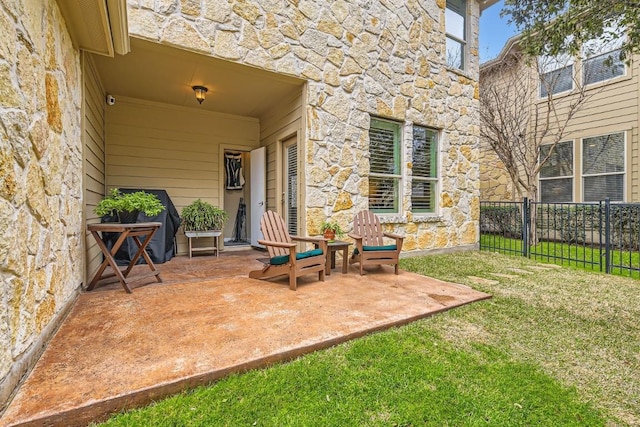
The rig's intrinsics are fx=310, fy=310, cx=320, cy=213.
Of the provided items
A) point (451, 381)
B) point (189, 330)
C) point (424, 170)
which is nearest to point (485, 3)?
point (424, 170)

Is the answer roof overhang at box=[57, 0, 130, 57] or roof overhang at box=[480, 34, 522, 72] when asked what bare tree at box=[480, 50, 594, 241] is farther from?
roof overhang at box=[57, 0, 130, 57]

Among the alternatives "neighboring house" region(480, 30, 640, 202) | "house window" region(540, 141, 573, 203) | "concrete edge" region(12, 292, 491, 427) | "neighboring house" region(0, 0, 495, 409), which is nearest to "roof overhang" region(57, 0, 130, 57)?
"neighboring house" region(0, 0, 495, 409)

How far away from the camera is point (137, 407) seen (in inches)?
57.1

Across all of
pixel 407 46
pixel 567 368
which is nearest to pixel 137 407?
pixel 567 368

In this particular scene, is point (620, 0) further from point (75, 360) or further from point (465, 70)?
point (465, 70)

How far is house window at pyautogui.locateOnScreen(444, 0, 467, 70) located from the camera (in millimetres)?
6184

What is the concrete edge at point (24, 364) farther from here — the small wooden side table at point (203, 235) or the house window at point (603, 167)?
the house window at point (603, 167)

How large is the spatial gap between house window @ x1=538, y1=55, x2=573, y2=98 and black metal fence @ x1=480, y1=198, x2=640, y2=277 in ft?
9.74

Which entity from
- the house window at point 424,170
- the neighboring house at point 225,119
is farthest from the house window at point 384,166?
the house window at point 424,170

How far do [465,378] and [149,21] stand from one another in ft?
14.0

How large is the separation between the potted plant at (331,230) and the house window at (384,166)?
911 millimetres

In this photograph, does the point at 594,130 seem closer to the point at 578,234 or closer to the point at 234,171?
the point at 578,234

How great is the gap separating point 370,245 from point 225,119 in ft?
12.1

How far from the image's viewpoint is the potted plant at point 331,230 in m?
4.18
